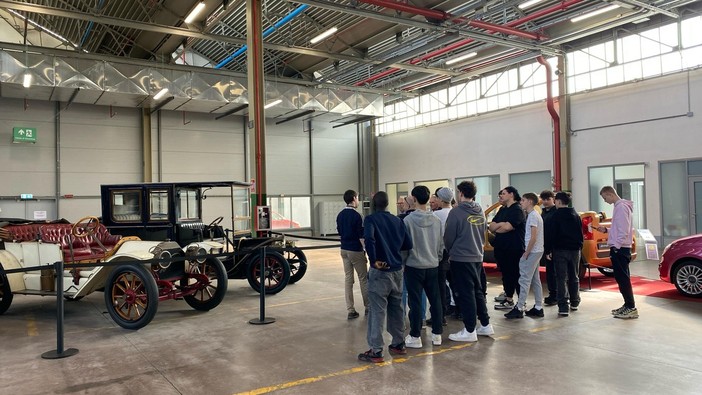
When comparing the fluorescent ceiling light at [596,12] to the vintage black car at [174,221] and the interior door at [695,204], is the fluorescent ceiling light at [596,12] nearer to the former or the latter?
the interior door at [695,204]

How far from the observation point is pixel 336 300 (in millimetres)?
7809

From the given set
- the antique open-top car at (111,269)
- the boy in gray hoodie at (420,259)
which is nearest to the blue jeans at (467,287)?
the boy in gray hoodie at (420,259)

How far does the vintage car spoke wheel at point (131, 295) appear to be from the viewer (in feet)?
19.2

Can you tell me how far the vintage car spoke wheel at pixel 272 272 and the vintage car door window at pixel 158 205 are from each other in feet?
5.35

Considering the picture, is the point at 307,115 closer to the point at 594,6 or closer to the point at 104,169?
A: the point at 104,169

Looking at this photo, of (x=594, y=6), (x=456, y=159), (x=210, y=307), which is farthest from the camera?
(x=456, y=159)

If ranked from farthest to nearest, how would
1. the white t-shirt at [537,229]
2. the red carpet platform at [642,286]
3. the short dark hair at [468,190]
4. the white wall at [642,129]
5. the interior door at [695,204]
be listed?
1. the white wall at [642,129]
2. the interior door at [695,204]
3. the red carpet platform at [642,286]
4. the white t-shirt at [537,229]
5. the short dark hair at [468,190]

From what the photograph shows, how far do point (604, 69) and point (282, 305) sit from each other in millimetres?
13149

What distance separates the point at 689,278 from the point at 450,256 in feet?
14.8

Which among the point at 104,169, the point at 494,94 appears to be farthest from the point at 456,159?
the point at 104,169

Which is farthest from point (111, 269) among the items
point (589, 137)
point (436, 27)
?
point (589, 137)

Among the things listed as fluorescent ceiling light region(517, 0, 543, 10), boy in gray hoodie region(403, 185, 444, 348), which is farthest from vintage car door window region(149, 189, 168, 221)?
fluorescent ceiling light region(517, 0, 543, 10)

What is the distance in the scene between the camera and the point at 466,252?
5.18 m

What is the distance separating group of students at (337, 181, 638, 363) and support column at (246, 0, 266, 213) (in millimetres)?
4861
